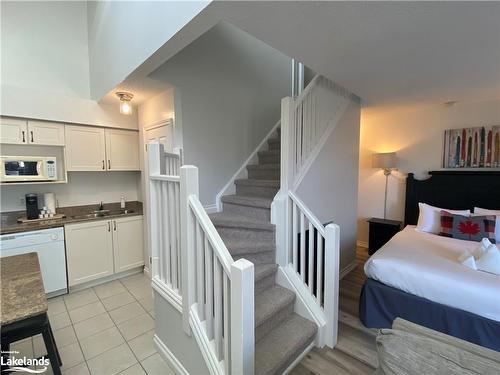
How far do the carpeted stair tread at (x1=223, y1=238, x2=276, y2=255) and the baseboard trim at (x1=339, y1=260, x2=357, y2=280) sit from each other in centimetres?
165

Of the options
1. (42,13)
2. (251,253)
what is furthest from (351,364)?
(42,13)

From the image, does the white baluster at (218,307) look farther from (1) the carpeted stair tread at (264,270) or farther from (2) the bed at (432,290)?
(2) the bed at (432,290)

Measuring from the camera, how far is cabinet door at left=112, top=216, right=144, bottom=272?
11.1 feet

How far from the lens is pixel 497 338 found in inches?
67.4

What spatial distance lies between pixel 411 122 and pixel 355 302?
9.93 ft

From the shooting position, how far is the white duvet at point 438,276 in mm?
1758

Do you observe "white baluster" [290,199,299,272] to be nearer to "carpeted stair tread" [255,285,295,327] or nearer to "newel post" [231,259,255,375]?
"carpeted stair tread" [255,285,295,327]

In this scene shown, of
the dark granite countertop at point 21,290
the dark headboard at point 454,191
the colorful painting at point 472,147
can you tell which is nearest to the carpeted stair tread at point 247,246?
the dark granite countertop at point 21,290

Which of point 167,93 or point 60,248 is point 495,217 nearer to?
point 167,93

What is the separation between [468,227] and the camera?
2.84 metres

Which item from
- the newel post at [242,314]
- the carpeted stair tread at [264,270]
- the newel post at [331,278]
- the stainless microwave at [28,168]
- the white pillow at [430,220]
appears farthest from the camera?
the white pillow at [430,220]

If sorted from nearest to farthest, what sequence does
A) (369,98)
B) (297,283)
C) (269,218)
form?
(297,283) < (269,218) < (369,98)

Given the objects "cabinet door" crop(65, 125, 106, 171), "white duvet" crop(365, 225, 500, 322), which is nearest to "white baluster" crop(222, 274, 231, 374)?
"white duvet" crop(365, 225, 500, 322)

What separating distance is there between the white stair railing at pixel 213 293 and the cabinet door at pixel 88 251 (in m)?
2.27
